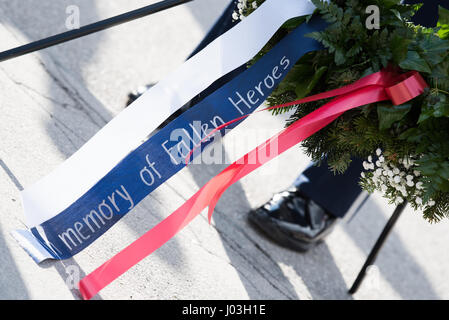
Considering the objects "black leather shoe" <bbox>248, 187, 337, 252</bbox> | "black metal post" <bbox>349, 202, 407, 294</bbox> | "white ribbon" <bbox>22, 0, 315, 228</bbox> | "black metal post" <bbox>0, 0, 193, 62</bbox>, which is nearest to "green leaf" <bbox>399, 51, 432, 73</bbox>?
"white ribbon" <bbox>22, 0, 315, 228</bbox>

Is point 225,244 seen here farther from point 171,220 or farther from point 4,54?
point 4,54

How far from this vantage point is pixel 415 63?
3.46 feet

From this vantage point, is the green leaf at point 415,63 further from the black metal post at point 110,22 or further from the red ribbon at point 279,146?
the black metal post at point 110,22

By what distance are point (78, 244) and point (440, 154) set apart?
756 mm

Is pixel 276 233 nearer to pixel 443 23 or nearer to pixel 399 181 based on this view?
pixel 399 181

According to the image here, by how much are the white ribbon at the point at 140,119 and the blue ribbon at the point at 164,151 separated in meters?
0.04

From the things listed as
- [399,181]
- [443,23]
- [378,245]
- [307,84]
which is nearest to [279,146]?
[307,84]

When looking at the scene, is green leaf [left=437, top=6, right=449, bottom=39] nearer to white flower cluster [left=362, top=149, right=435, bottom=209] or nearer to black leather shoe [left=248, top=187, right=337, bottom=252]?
white flower cluster [left=362, top=149, right=435, bottom=209]

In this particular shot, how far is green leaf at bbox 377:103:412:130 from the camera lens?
1.07 m

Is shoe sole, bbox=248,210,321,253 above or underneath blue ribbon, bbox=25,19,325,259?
underneath

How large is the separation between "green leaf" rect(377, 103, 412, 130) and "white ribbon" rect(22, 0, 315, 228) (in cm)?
30

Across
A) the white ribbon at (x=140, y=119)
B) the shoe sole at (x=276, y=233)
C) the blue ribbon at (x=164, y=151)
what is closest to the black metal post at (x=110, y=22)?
the white ribbon at (x=140, y=119)

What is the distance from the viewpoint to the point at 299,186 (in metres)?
1.93
